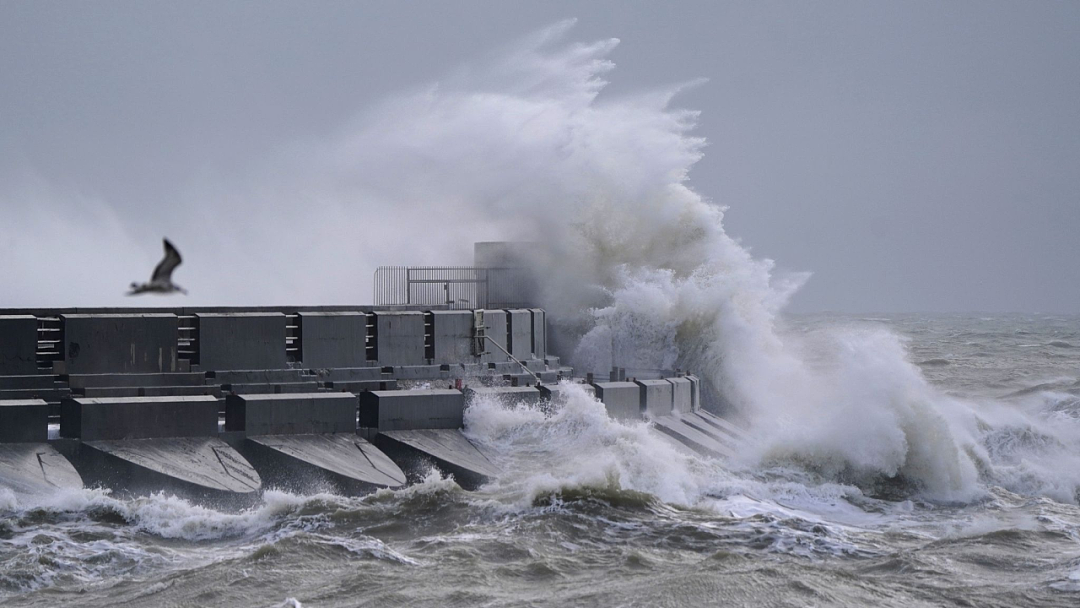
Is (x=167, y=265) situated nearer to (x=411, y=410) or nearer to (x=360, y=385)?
(x=411, y=410)

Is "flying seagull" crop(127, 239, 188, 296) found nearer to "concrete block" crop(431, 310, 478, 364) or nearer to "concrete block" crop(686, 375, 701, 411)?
"concrete block" crop(431, 310, 478, 364)

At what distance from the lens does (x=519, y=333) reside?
16.3 meters

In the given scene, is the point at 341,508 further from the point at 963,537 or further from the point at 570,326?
the point at 570,326

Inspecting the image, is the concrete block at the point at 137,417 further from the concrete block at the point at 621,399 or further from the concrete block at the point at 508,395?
the concrete block at the point at 621,399

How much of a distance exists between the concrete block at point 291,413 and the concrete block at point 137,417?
258 mm

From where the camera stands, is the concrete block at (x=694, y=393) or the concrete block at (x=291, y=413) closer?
the concrete block at (x=291, y=413)

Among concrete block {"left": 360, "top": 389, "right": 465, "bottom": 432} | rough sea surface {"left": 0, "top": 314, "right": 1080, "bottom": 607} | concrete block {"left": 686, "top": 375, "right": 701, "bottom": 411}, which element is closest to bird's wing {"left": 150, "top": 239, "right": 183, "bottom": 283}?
rough sea surface {"left": 0, "top": 314, "right": 1080, "bottom": 607}

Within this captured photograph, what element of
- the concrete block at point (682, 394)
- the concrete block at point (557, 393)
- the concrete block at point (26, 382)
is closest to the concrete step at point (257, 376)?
the concrete block at point (26, 382)

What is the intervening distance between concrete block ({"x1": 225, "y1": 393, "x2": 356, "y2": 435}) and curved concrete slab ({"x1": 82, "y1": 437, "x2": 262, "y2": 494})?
1.30 ft

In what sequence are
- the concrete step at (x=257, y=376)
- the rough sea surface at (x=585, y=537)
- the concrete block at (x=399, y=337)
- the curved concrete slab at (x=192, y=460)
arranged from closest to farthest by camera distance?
the rough sea surface at (x=585, y=537) < the curved concrete slab at (x=192, y=460) < the concrete step at (x=257, y=376) < the concrete block at (x=399, y=337)

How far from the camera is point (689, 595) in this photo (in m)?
9.54

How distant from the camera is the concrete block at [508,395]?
45.4 ft

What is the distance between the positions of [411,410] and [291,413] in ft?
4.70

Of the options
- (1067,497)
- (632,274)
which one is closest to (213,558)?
(1067,497)
